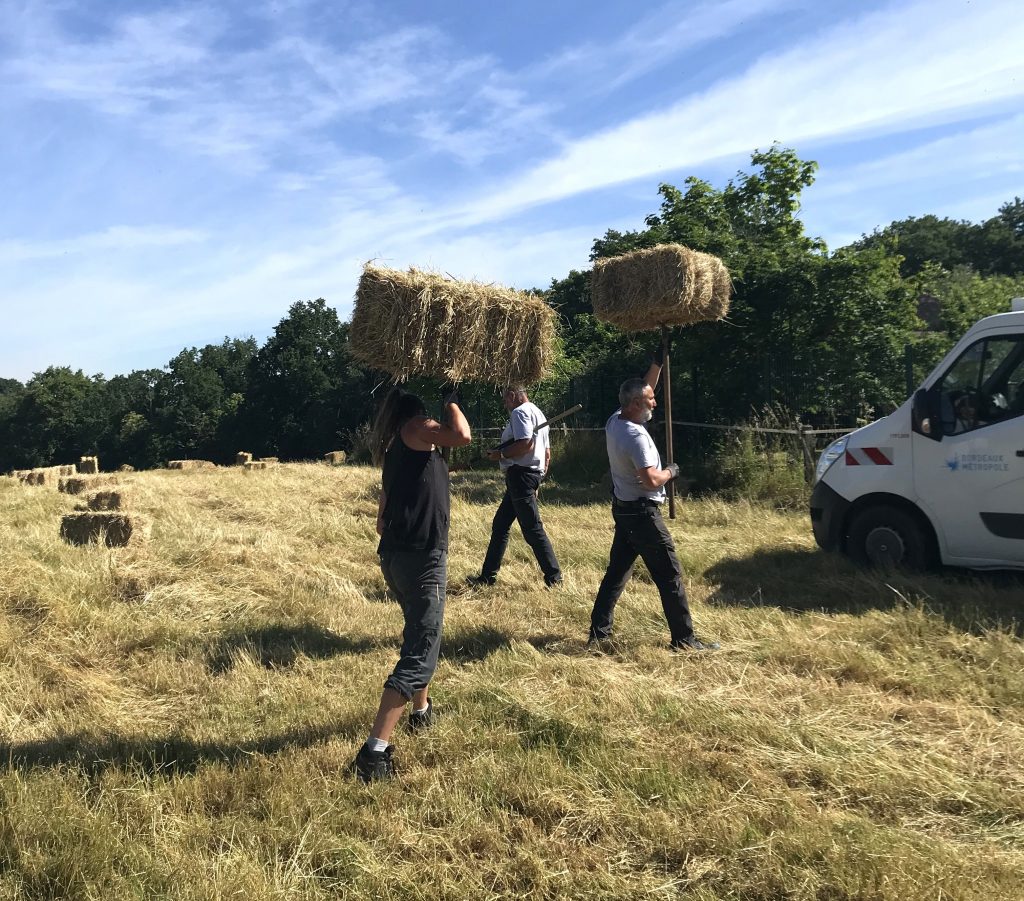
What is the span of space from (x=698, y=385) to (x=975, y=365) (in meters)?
7.61

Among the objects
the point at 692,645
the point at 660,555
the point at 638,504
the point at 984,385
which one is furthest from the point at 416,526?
the point at 984,385

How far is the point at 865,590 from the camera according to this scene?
619 centimetres

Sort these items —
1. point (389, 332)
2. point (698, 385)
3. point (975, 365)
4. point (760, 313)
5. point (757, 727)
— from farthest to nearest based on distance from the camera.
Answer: point (698, 385) → point (760, 313) → point (975, 365) → point (389, 332) → point (757, 727)

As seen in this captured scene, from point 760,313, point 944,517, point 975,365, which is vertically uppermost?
point 760,313

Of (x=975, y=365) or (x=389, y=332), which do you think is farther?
(x=975, y=365)

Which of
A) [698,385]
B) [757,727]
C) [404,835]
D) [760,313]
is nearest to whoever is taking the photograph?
[404,835]

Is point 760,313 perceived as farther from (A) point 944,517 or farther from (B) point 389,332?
(B) point 389,332

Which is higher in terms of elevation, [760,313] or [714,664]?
[760,313]

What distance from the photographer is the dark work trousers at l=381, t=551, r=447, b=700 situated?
374 centimetres

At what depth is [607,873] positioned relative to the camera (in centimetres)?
277

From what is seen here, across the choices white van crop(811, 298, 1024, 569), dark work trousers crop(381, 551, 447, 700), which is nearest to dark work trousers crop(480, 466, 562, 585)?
white van crop(811, 298, 1024, 569)

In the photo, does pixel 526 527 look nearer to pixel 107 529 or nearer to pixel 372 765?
Answer: pixel 372 765

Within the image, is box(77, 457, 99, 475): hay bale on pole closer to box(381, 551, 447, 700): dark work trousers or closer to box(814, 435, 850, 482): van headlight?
box(814, 435, 850, 482): van headlight

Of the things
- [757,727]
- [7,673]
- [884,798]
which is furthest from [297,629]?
[884,798]
